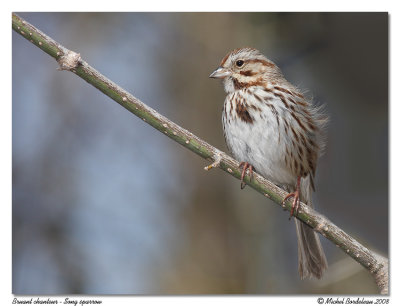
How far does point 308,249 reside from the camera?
125 inches

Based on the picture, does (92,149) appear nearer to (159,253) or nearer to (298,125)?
(159,253)

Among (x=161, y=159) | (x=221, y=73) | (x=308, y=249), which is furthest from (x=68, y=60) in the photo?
(x=308, y=249)

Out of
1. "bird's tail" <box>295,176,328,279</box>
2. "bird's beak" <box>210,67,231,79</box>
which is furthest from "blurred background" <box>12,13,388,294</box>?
"bird's beak" <box>210,67,231,79</box>

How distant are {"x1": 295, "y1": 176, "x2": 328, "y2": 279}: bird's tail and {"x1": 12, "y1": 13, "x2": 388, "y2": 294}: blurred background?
0.23 feet

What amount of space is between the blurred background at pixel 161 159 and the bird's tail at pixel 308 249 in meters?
0.07

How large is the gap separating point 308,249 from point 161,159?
1.08 m

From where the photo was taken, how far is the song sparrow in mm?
2986

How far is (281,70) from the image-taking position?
329cm

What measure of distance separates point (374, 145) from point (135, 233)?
1399mm

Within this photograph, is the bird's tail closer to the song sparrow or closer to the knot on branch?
the song sparrow

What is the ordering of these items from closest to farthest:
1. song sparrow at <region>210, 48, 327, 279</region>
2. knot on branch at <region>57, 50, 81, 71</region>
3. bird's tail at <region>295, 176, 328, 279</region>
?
1. knot on branch at <region>57, 50, 81, 71</region>
2. song sparrow at <region>210, 48, 327, 279</region>
3. bird's tail at <region>295, 176, 328, 279</region>

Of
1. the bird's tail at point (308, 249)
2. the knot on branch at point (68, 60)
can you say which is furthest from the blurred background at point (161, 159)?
the knot on branch at point (68, 60)

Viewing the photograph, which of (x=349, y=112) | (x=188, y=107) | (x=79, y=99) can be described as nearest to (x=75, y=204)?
(x=79, y=99)

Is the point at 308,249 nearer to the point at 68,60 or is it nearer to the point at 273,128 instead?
the point at 273,128
